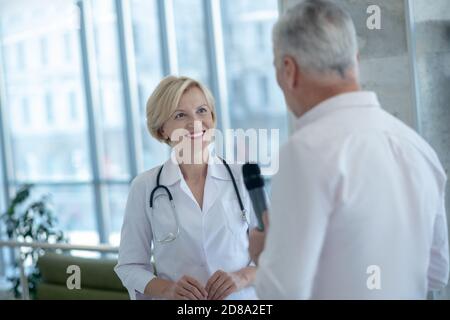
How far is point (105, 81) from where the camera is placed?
20.3 ft

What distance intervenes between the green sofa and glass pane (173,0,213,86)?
2.53 m

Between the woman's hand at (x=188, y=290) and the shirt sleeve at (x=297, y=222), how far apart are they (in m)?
0.61

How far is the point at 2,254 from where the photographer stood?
23.9 feet

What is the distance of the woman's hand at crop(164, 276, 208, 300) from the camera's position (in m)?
1.75

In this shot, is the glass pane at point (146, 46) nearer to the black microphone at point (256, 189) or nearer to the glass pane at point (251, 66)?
the glass pane at point (251, 66)

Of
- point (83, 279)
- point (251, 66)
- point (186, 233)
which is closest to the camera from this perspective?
point (186, 233)

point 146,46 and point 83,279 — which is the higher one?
point 146,46

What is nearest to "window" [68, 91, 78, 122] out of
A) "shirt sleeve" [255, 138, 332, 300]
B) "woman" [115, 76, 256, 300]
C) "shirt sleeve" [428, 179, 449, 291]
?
"woman" [115, 76, 256, 300]

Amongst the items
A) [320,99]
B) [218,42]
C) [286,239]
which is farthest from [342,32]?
[218,42]

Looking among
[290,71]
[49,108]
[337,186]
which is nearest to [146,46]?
[49,108]

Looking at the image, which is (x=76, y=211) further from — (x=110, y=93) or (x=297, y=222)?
(x=297, y=222)

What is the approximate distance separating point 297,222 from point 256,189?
28cm
